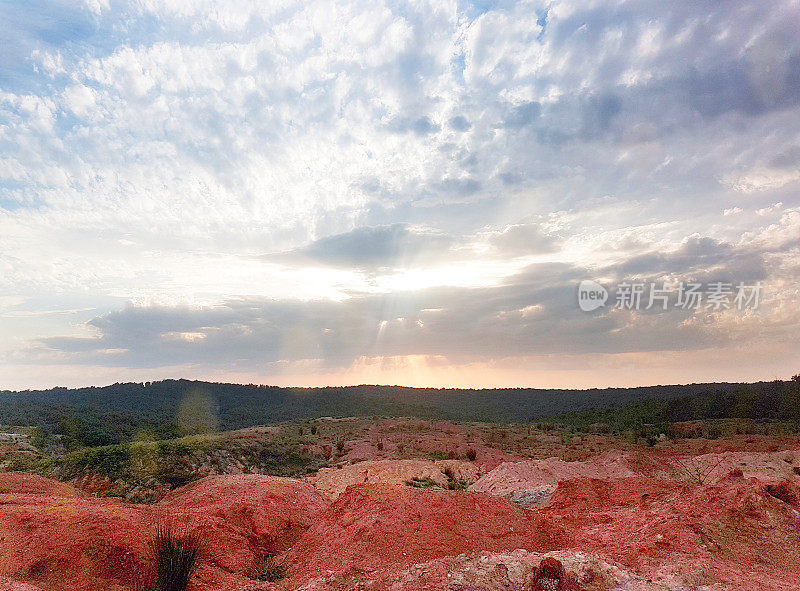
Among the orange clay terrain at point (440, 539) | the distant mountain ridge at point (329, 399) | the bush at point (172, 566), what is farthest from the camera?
the distant mountain ridge at point (329, 399)

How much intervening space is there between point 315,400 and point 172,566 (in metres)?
99.9

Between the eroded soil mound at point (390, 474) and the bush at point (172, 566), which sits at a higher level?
the bush at point (172, 566)

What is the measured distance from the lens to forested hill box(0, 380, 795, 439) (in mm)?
79938

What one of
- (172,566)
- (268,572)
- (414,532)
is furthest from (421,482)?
(172,566)

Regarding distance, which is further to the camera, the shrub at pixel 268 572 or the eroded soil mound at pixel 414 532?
the shrub at pixel 268 572

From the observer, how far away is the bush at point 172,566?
8.48 metres

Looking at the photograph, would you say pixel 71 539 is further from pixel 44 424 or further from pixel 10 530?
pixel 44 424

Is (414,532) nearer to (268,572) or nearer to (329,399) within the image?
(268,572)

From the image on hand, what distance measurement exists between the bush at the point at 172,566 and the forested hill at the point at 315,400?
6732 cm

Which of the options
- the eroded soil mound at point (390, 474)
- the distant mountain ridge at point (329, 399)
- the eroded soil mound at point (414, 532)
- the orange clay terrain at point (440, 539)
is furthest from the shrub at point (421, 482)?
the distant mountain ridge at point (329, 399)

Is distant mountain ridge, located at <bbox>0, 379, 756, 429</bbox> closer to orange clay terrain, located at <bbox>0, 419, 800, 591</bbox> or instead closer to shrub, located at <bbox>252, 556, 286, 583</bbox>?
orange clay terrain, located at <bbox>0, 419, 800, 591</bbox>

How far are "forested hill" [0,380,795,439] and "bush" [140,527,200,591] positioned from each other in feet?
221

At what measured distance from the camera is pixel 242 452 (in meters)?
26.9

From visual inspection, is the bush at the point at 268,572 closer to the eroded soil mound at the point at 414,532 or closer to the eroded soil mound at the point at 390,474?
the eroded soil mound at the point at 414,532
